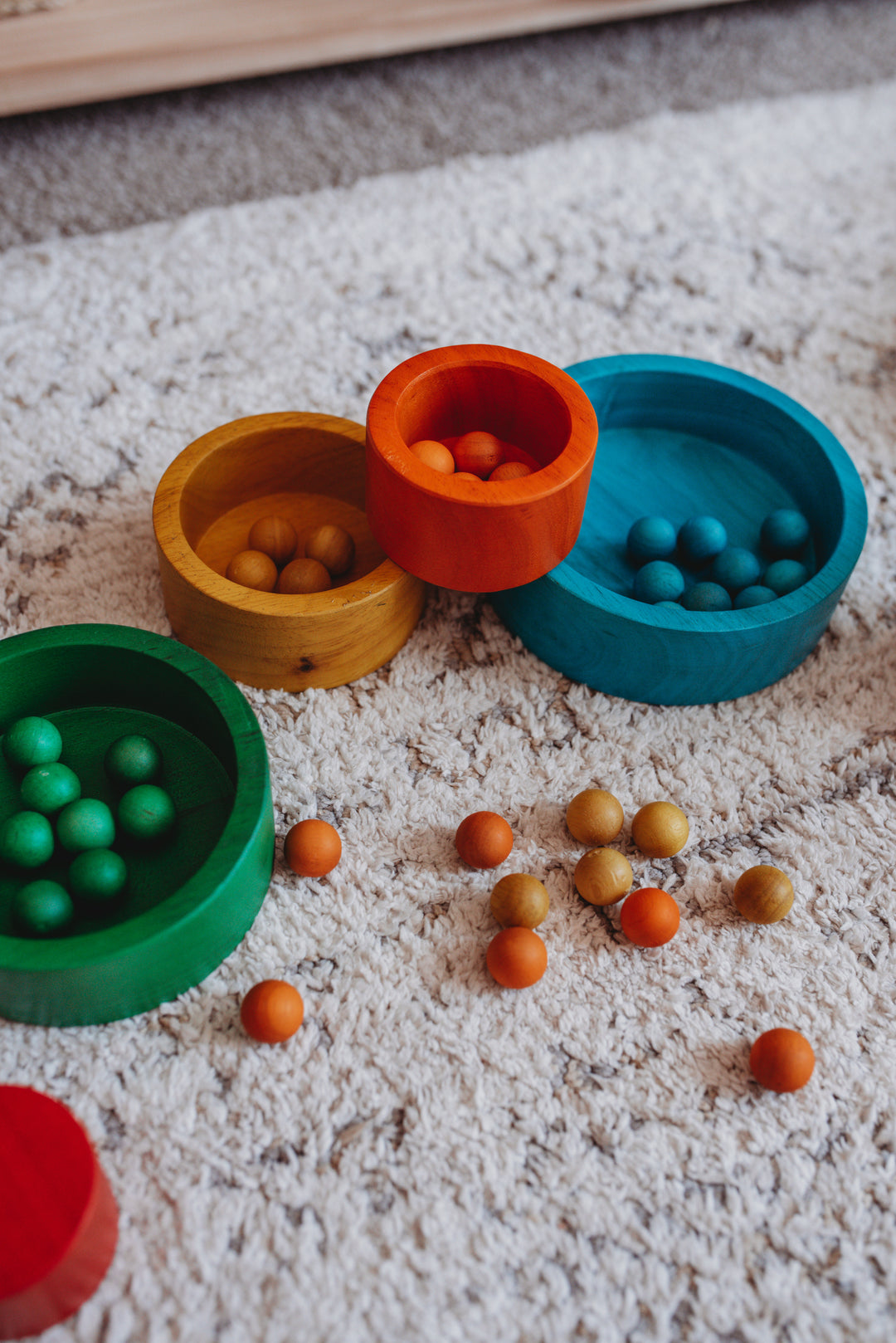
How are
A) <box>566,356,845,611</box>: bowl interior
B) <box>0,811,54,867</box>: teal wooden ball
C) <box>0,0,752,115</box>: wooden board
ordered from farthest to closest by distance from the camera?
<box>0,0,752,115</box>: wooden board
<box>566,356,845,611</box>: bowl interior
<box>0,811,54,867</box>: teal wooden ball

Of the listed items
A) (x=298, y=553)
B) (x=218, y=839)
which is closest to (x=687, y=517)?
(x=298, y=553)

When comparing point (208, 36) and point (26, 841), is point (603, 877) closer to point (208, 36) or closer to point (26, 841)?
point (26, 841)

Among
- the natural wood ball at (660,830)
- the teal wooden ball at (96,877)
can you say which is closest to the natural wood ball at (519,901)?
the natural wood ball at (660,830)

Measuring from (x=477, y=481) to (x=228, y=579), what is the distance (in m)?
0.29

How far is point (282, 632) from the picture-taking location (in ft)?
3.42

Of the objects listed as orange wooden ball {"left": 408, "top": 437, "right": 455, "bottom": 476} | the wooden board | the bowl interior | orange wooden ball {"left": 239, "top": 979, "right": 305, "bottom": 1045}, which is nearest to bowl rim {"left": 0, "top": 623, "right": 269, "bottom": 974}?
orange wooden ball {"left": 239, "top": 979, "right": 305, "bottom": 1045}

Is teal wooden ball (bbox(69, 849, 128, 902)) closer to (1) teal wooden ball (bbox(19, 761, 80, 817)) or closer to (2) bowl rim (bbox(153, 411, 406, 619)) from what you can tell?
(1) teal wooden ball (bbox(19, 761, 80, 817))

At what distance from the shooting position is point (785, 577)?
1158 mm

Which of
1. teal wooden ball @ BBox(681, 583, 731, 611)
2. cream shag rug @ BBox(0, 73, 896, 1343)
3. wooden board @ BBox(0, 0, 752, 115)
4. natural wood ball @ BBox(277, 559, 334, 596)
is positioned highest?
wooden board @ BBox(0, 0, 752, 115)

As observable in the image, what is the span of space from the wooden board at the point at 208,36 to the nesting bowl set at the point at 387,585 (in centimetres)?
91

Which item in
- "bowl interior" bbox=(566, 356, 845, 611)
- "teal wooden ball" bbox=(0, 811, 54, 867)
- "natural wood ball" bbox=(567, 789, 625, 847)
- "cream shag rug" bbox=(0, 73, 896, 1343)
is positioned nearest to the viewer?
"cream shag rug" bbox=(0, 73, 896, 1343)

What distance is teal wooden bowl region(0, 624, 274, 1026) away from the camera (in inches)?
32.7

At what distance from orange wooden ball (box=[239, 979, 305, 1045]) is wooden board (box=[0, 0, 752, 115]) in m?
1.49

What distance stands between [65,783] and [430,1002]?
392 mm
